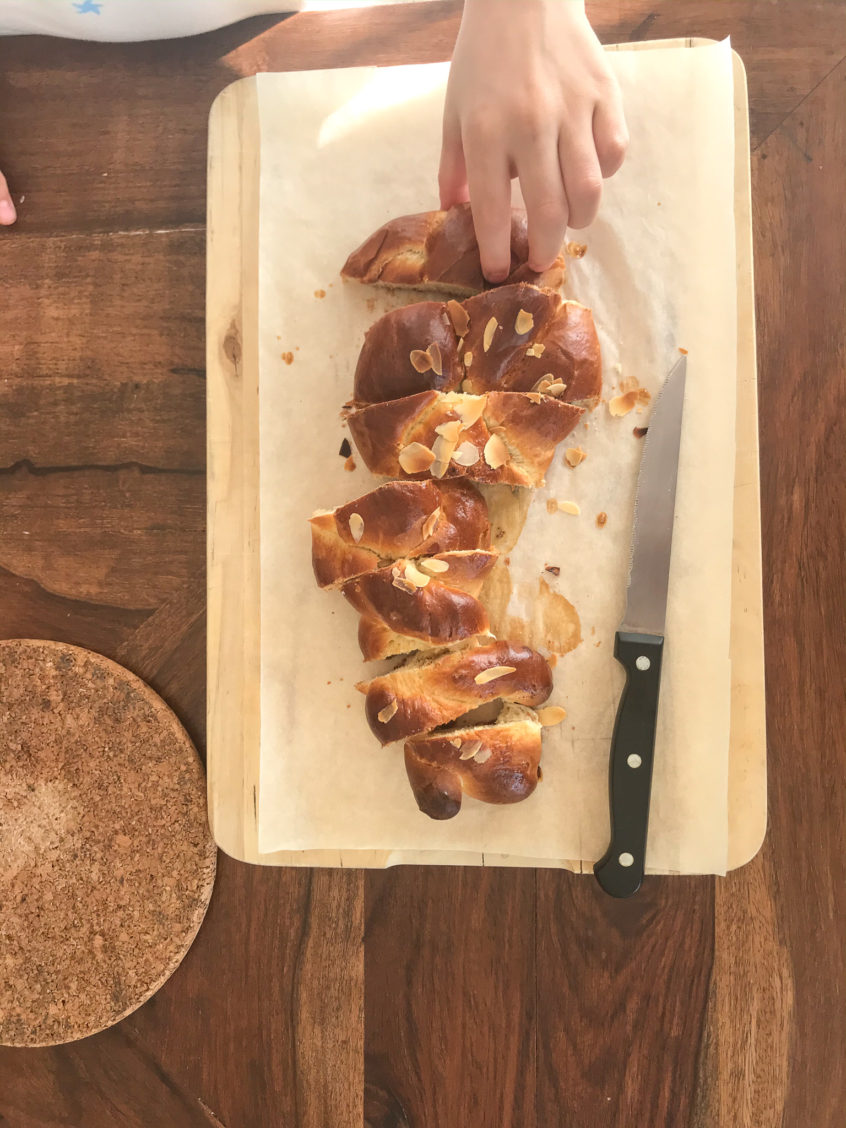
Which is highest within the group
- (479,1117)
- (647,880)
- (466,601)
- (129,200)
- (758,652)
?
(129,200)

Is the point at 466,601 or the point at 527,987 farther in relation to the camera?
the point at 527,987

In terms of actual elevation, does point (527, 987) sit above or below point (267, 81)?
below

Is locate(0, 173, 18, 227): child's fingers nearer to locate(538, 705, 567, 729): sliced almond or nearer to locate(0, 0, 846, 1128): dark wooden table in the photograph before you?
locate(0, 0, 846, 1128): dark wooden table

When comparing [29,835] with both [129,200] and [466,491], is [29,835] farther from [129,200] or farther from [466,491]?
[129,200]

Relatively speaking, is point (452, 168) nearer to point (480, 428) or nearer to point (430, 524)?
point (480, 428)

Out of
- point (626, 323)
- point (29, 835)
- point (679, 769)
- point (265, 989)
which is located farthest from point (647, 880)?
point (29, 835)

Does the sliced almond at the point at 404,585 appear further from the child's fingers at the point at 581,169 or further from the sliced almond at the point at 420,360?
the child's fingers at the point at 581,169
